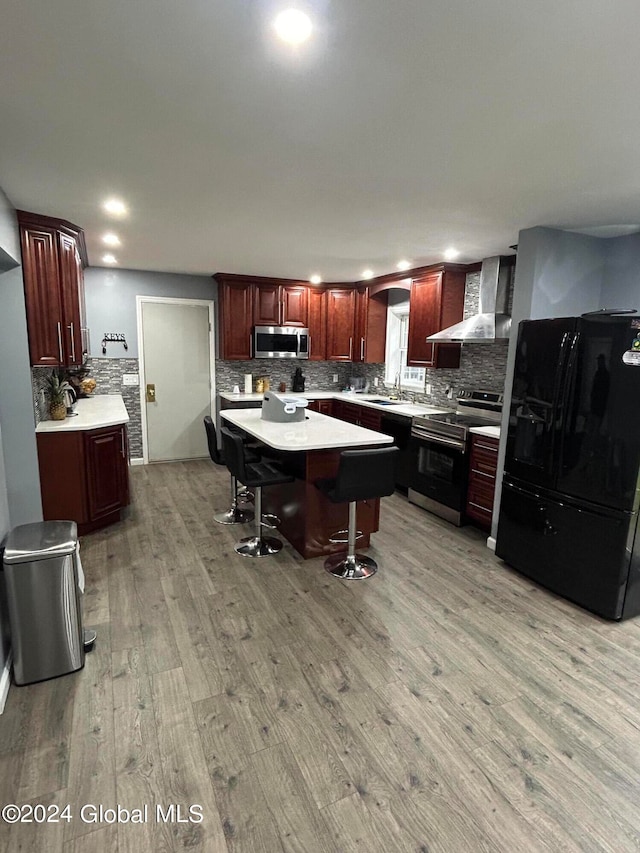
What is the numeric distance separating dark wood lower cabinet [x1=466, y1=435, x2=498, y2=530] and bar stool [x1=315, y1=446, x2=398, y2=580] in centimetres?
116

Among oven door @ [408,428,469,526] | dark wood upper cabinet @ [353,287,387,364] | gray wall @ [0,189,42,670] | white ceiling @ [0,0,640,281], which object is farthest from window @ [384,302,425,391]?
gray wall @ [0,189,42,670]

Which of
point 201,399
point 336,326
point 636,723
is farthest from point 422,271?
point 636,723

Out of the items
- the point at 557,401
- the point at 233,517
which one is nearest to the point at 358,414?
the point at 233,517

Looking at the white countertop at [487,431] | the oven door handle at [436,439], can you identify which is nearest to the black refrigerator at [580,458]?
the white countertop at [487,431]

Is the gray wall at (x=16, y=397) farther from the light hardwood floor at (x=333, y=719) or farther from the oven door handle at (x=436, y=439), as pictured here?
the oven door handle at (x=436, y=439)

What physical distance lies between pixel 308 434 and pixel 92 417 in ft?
6.50

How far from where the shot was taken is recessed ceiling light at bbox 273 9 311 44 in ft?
3.95

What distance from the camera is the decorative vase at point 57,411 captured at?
371 cm

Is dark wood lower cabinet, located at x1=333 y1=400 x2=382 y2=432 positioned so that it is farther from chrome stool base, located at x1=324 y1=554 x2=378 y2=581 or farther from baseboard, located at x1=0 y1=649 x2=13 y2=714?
baseboard, located at x1=0 y1=649 x2=13 y2=714

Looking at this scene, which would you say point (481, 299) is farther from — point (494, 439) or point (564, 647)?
point (564, 647)

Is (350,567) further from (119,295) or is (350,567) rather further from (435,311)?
(119,295)

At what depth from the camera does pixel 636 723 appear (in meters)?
1.96

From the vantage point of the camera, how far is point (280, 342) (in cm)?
595

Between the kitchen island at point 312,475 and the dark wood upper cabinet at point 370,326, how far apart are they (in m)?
2.59
